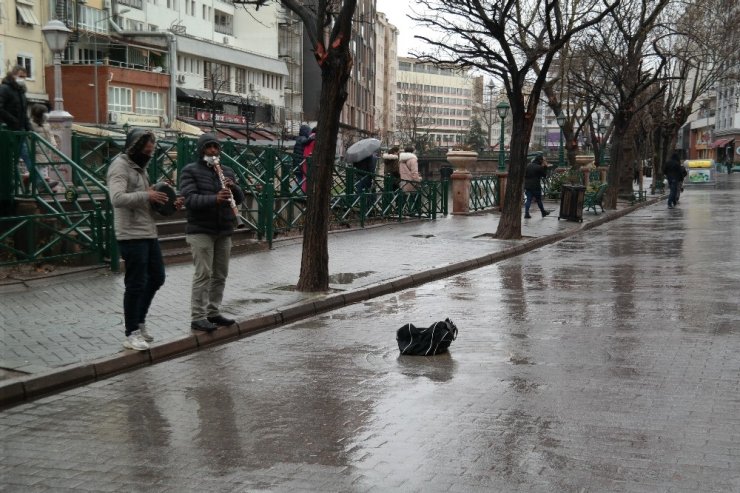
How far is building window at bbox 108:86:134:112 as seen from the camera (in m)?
54.2

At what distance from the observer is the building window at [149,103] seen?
5653 cm

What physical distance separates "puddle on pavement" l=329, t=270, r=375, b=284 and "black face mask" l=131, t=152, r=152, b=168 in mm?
4972

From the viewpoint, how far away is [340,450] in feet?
18.1

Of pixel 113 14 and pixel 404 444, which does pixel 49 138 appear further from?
pixel 113 14

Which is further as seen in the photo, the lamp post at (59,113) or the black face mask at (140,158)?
the lamp post at (59,113)

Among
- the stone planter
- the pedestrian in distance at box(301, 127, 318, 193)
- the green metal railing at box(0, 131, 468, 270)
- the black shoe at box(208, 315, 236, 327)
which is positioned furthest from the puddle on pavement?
the stone planter

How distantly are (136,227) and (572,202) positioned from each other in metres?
19.8

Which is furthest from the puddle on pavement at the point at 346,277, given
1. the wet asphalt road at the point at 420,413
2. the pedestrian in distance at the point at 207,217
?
the pedestrian in distance at the point at 207,217

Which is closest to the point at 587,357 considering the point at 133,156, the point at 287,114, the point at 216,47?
the point at 133,156

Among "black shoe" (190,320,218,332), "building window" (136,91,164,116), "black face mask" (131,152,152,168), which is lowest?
"black shoe" (190,320,218,332)

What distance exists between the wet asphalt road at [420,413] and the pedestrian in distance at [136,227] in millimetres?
568

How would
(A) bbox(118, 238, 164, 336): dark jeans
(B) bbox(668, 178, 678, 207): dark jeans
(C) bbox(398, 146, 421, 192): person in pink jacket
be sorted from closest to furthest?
(A) bbox(118, 238, 164, 336): dark jeans
(C) bbox(398, 146, 421, 192): person in pink jacket
(B) bbox(668, 178, 678, 207): dark jeans

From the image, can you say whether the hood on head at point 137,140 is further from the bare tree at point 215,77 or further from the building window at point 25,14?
the bare tree at point 215,77

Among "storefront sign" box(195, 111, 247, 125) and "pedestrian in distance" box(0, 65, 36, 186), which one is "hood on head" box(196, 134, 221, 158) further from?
"storefront sign" box(195, 111, 247, 125)
